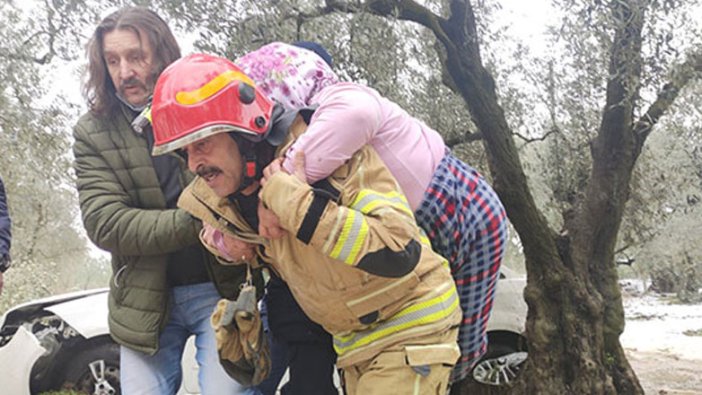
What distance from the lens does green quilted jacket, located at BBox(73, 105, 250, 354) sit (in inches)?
89.2

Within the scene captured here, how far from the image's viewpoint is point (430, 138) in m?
2.18

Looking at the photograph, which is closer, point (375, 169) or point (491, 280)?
point (375, 169)

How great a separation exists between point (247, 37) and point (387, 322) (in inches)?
156

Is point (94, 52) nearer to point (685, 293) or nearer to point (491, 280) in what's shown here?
point (491, 280)

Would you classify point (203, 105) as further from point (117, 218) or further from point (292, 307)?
point (292, 307)

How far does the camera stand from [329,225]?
170 cm

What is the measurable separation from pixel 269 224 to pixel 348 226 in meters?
0.26

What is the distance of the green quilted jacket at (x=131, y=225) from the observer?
7.43 ft

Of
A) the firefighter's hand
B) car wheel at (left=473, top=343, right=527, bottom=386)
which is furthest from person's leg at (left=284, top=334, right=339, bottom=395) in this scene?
car wheel at (left=473, top=343, right=527, bottom=386)

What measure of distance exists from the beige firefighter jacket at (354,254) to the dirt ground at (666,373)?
878 cm

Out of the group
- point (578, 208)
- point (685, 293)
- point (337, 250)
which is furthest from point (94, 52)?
point (685, 293)

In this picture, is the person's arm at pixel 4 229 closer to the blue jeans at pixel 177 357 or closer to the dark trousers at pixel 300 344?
the blue jeans at pixel 177 357

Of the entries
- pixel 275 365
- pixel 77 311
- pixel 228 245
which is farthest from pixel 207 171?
pixel 77 311

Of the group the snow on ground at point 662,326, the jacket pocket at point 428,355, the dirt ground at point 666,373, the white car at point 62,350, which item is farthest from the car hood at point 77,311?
the snow on ground at point 662,326
